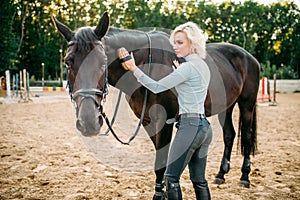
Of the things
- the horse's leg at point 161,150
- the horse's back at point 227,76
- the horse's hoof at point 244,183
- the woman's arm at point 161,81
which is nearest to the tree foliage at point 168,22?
the horse's back at point 227,76

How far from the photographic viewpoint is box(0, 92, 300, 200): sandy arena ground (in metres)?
3.53

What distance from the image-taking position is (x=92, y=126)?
215 cm

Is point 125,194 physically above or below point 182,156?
below

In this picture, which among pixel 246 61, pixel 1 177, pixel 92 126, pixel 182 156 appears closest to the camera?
pixel 92 126

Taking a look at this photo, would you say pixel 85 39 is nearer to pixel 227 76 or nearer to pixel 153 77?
pixel 153 77

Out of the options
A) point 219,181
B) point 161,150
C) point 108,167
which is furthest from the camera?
point 108,167

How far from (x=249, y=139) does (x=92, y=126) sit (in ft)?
9.37

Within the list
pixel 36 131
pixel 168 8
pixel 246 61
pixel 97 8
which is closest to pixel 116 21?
pixel 97 8

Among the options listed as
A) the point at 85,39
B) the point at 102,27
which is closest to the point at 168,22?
the point at 102,27

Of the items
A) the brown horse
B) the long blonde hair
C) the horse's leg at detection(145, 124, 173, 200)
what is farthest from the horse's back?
the long blonde hair

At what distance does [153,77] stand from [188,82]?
2.12 feet

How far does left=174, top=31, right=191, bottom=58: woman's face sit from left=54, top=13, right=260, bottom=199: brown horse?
0.55 meters

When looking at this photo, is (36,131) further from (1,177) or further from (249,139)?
(249,139)

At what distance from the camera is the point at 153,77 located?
2900mm
